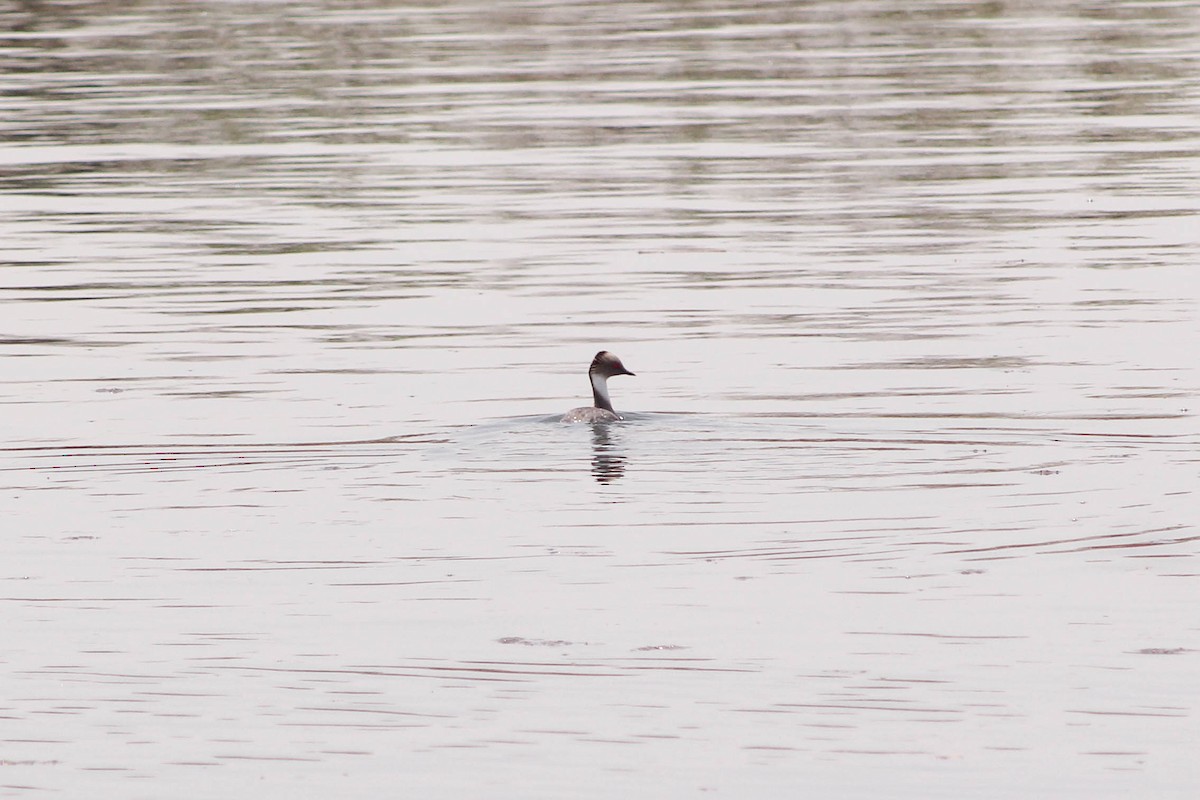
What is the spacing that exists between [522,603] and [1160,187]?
19087 mm

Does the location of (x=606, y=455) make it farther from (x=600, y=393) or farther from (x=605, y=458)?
(x=600, y=393)

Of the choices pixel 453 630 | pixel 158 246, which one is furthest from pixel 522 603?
pixel 158 246

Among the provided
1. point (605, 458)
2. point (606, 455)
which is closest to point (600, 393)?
point (606, 455)

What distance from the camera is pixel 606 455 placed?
1467 centimetres

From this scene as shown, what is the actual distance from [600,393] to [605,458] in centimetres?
166

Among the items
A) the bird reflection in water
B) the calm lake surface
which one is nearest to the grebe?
the bird reflection in water

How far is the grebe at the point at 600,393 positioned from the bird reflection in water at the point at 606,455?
108 millimetres

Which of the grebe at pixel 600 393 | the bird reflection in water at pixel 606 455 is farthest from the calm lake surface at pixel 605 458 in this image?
the grebe at pixel 600 393

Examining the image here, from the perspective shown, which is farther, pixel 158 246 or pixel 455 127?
pixel 455 127

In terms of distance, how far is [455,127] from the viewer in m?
36.1

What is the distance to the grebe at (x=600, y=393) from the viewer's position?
15.8 meters

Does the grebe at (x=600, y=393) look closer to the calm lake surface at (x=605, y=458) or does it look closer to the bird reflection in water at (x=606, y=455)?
the bird reflection in water at (x=606, y=455)

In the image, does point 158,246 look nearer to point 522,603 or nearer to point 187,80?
point 522,603

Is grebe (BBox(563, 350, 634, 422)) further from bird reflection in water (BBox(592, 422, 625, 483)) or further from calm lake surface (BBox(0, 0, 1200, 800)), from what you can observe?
calm lake surface (BBox(0, 0, 1200, 800))
